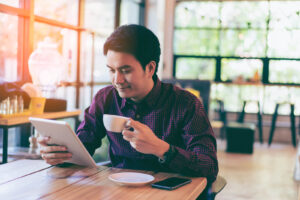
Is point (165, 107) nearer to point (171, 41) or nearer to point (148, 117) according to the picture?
point (148, 117)

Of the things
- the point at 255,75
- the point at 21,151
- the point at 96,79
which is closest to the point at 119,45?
the point at 21,151

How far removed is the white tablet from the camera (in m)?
1.37

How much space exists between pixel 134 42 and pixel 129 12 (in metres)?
5.68

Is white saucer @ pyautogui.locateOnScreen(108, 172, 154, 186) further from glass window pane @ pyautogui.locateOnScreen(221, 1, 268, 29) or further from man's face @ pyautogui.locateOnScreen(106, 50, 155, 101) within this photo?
glass window pane @ pyautogui.locateOnScreen(221, 1, 268, 29)

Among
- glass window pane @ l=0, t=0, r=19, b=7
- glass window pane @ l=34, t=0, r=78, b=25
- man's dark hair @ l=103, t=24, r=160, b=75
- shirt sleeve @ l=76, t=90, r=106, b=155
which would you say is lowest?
shirt sleeve @ l=76, t=90, r=106, b=155

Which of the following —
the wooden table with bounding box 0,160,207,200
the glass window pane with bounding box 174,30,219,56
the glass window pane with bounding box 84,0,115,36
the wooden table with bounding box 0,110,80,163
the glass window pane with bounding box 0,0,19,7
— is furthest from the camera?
the glass window pane with bounding box 174,30,219,56

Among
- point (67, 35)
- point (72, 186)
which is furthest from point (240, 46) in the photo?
point (72, 186)

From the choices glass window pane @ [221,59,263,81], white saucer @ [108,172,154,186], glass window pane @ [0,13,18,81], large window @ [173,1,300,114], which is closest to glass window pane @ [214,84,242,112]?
large window @ [173,1,300,114]

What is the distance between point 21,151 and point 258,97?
18.2 ft

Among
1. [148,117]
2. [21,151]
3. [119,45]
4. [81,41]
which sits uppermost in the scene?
[81,41]

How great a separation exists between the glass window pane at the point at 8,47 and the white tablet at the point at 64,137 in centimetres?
242

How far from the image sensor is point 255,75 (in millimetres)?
7352

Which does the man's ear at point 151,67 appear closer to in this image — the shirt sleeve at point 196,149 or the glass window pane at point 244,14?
the shirt sleeve at point 196,149

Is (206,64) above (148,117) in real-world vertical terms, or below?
above
